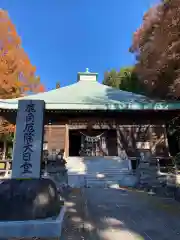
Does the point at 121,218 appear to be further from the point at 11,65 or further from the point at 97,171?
the point at 11,65

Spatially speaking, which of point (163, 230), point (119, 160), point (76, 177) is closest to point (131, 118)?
point (119, 160)

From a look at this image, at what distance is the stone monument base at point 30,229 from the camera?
9.84 feet

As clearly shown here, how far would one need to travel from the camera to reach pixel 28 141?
4.25 metres

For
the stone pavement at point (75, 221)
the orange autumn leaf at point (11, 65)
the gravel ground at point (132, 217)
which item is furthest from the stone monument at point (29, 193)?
the orange autumn leaf at point (11, 65)

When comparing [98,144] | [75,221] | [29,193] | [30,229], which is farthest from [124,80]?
[30,229]

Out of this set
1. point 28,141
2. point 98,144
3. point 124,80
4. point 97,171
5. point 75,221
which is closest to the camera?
point 75,221

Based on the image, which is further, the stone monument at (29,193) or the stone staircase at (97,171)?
the stone staircase at (97,171)

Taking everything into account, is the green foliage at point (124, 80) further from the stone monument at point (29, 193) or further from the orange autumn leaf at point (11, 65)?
the stone monument at point (29, 193)

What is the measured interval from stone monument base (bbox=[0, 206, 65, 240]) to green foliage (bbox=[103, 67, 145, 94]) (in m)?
14.6

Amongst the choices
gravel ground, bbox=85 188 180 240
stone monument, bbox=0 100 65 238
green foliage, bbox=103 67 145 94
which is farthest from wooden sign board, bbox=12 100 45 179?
green foliage, bbox=103 67 145 94

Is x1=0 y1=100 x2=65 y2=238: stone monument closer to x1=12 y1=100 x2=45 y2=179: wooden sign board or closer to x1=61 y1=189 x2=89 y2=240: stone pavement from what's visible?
x1=12 y1=100 x2=45 y2=179: wooden sign board

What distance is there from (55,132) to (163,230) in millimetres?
9191

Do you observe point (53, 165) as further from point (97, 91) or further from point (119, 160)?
point (97, 91)

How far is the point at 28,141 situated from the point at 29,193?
1.27 m
